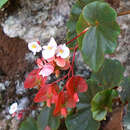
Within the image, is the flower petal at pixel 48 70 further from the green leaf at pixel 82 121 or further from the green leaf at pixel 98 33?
the green leaf at pixel 82 121

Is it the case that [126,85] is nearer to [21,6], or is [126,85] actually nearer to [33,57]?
[33,57]

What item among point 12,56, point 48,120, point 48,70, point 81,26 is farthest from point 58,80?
point 12,56

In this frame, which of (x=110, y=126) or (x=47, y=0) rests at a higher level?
(x=47, y=0)

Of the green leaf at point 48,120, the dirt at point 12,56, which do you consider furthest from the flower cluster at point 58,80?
the dirt at point 12,56

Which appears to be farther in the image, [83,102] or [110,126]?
[110,126]

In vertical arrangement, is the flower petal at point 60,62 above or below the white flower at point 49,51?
below

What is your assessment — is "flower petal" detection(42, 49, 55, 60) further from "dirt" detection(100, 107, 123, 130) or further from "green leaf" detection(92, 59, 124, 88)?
"dirt" detection(100, 107, 123, 130)

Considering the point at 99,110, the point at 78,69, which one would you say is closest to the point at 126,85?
the point at 99,110
